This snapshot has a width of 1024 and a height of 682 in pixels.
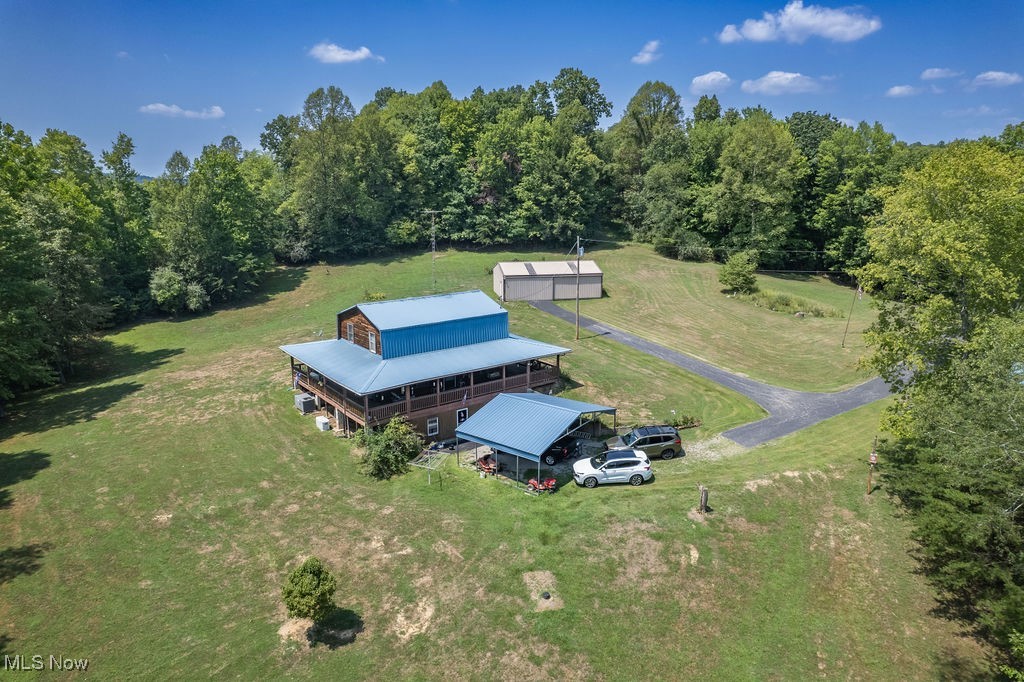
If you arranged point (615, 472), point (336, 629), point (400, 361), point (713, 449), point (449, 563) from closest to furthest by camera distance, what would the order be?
point (336, 629), point (449, 563), point (615, 472), point (713, 449), point (400, 361)

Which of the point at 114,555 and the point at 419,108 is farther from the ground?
the point at 419,108

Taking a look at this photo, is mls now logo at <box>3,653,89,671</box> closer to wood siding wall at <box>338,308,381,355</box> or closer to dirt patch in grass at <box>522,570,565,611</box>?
dirt patch in grass at <box>522,570,565,611</box>

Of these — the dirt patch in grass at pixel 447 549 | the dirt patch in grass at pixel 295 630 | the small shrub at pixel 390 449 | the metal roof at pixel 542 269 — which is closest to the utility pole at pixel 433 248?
the metal roof at pixel 542 269

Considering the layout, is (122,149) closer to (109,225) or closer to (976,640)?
(109,225)

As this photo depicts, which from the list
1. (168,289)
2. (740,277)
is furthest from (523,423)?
(168,289)

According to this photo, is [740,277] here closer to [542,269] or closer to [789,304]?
[789,304]

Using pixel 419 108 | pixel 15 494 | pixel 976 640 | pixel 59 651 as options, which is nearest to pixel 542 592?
pixel 976 640

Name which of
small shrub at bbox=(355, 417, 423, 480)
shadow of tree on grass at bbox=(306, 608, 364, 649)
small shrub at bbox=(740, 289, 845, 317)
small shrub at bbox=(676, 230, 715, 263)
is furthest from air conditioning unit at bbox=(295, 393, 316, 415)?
small shrub at bbox=(676, 230, 715, 263)

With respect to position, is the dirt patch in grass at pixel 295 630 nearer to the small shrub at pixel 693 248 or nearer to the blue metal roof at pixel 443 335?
the blue metal roof at pixel 443 335
